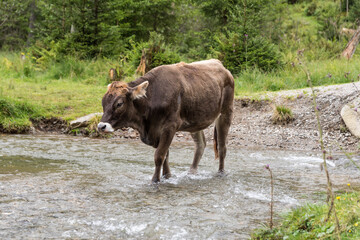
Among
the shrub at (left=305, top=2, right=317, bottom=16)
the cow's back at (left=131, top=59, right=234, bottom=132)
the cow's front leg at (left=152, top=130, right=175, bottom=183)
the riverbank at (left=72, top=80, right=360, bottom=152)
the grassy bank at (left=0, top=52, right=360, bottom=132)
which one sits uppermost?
the shrub at (left=305, top=2, right=317, bottom=16)

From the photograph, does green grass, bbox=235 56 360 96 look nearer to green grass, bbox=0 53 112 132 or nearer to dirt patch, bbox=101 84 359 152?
dirt patch, bbox=101 84 359 152

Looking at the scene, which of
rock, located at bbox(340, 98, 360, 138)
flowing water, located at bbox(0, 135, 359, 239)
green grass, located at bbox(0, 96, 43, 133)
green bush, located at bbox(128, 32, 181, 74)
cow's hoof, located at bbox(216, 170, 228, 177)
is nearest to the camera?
flowing water, located at bbox(0, 135, 359, 239)

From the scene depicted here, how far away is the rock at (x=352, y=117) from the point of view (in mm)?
10344

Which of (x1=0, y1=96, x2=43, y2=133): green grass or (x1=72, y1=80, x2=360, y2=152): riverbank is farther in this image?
(x1=0, y1=96, x2=43, y2=133): green grass

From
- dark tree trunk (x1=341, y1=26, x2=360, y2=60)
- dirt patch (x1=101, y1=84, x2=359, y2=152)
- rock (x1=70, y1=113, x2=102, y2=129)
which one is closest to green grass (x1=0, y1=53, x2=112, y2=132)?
rock (x1=70, y1=113, x2=102, y2=129)

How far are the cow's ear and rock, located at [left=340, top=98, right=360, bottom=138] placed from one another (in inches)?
236

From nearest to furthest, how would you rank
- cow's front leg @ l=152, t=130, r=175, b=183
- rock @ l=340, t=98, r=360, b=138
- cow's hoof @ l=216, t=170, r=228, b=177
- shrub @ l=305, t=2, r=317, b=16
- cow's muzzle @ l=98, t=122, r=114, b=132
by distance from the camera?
cow's muzzle @ l=98, t=122, r=114, b=132, cow's front leg @ l=152, t=130, r=175, b=183, cow's hoof @ l=216, t=170, r=228, b=177, rock @ l=340, t=98, r=360, b=138, shrub @ l=305, t=2, r=317, b=16

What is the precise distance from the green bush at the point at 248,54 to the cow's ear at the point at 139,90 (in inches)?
Answer: 371

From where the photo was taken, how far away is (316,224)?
407 cm

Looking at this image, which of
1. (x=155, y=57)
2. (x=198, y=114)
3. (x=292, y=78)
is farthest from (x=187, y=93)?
(x=155, y=57)

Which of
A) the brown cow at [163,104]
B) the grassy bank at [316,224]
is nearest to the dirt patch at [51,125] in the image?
the brown cow at [163,104]

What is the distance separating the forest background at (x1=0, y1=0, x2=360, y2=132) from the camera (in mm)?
12945

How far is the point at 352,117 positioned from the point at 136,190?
6.56m

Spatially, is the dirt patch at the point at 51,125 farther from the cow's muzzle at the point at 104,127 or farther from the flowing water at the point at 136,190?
the cow's muzzle at the point at 104,127
